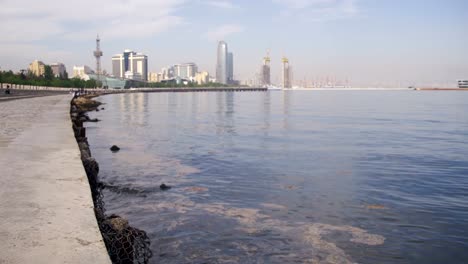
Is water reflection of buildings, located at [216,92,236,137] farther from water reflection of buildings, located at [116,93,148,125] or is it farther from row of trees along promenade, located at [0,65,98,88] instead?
row of trees along promenade, located at [0,65,98,88]

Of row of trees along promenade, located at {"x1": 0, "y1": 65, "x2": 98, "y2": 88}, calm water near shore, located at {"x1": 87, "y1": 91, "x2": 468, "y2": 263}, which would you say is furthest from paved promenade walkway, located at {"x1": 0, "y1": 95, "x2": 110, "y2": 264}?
row of trees along promenade, located at {"x1": 0, "y1": 65, "x2": 98, "y2": 88}

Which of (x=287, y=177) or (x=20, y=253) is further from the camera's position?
(x=287, y=177)

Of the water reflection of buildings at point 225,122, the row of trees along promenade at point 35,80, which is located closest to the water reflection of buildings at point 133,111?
the water reflection of buildings at point 225,122

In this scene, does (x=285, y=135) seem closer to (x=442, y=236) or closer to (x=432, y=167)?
(x=432, y=167)

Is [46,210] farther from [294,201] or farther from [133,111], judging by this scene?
[133,111]

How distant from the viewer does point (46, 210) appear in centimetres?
632

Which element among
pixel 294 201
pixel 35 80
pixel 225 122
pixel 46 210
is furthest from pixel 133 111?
pixel 35 80

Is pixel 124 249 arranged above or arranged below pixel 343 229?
above

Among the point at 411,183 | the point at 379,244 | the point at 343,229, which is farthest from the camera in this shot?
the point at 411,183

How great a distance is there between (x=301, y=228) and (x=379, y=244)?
166 centimetres

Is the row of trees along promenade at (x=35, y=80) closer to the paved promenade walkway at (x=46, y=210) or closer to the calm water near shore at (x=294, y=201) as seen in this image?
the calm water near shore at (x=294, y=201)

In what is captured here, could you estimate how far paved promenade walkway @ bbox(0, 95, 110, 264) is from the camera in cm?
480

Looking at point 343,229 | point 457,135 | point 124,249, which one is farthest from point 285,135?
point 124,249

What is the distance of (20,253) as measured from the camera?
4.73 m
